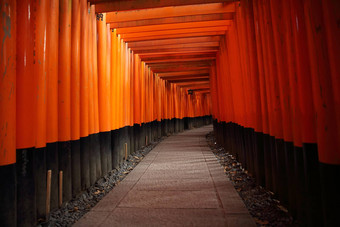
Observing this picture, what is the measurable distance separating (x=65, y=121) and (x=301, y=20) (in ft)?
11.2

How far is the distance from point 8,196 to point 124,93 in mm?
4515

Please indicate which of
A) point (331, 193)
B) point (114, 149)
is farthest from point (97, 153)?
point (331, 193)

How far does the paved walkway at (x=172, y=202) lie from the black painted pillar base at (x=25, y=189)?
22.4 inches

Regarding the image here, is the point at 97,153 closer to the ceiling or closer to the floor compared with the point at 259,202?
closer to the ceiling

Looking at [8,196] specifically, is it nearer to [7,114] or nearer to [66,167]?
[7,114]

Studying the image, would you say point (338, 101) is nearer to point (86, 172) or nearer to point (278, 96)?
point (278, 96)

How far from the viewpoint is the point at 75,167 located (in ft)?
11.6

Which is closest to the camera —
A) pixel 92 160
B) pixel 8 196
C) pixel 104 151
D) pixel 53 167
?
pixel 8 196

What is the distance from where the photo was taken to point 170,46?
298 inches

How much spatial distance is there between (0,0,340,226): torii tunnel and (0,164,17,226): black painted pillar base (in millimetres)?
11

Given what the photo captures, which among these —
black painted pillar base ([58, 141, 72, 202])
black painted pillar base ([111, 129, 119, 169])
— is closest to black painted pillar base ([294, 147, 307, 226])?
black painted pillar base ([58, 141, 72, 202])

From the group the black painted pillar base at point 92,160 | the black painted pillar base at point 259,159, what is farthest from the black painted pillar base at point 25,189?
the black painted pillar base at point 259,159

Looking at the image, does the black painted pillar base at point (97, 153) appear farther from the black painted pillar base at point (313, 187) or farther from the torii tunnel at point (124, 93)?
the black painted pillar base at point (313, 187)

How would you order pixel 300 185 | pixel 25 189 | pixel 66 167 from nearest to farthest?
pixel 300 185 < pixel 25 189 < pixel 66 167
